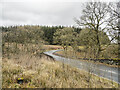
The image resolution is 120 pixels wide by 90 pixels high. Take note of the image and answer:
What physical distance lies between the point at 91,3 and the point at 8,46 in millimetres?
14447

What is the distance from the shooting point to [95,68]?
4.33 m

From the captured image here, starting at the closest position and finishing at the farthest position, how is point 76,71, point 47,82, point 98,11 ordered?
point 47,82 < point 76,71 < point 98,11

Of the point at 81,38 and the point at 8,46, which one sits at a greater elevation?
the point at 81,38

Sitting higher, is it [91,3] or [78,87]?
[91,3]

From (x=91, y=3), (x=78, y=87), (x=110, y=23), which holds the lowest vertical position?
(x=78, y=87)

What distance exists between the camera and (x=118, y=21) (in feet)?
41.6

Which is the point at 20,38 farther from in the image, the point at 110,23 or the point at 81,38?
the point at 110,23

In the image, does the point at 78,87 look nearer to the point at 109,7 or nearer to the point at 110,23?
the point at 110,23

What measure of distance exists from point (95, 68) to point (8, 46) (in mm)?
8175

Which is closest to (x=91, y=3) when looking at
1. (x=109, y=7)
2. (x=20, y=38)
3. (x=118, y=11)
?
(x=109, y=7)

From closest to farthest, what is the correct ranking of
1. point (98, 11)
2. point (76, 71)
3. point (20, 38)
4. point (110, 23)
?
point (76, 71), point (20, 38), point (110, 23), point (98, 11)

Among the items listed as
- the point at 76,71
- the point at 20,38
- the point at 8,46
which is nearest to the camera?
the point at 76,71

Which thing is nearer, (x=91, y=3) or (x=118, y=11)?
(x=118, y=11)

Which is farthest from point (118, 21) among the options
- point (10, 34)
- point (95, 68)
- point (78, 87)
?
point (10, 34)
